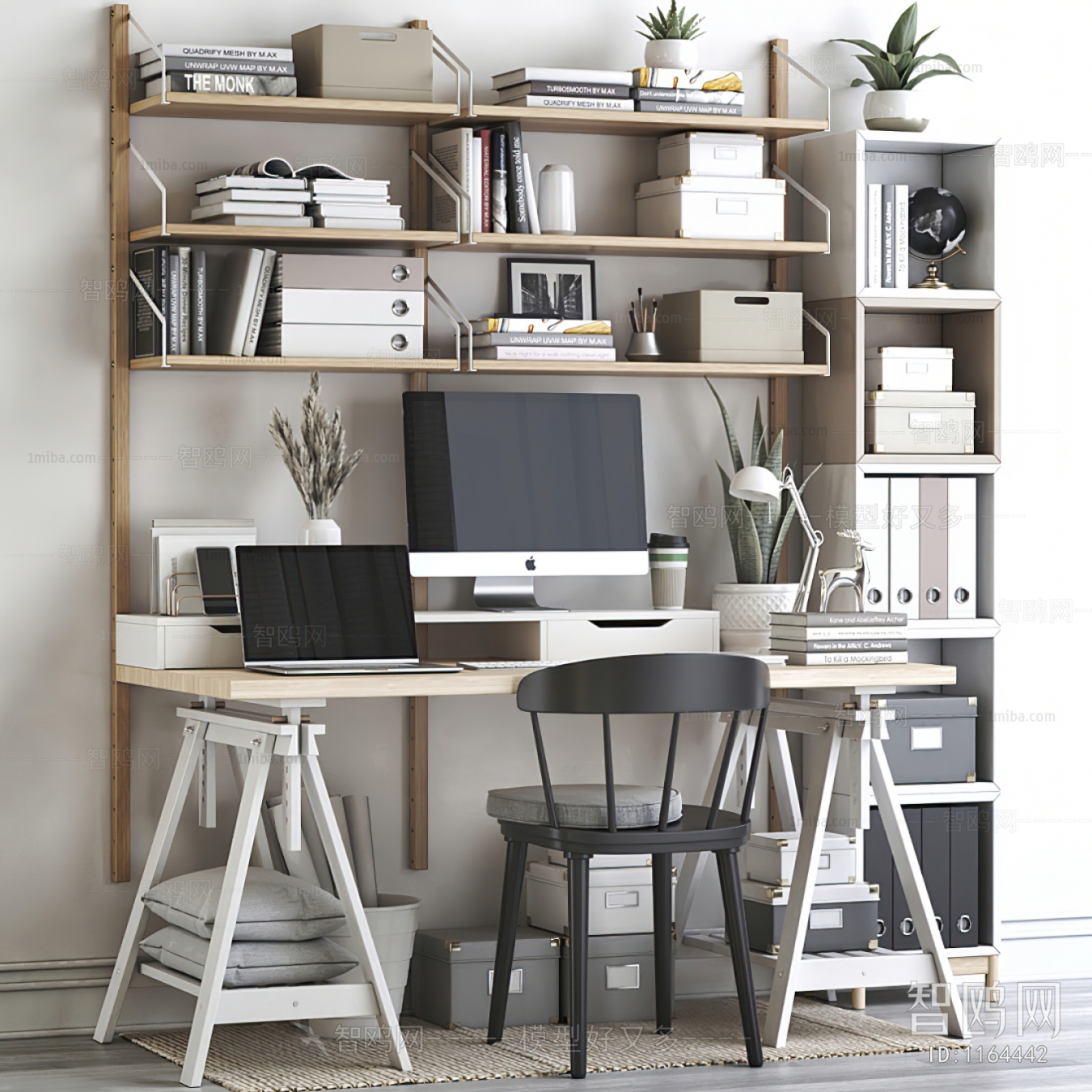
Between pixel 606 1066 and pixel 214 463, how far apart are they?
157 centimetres

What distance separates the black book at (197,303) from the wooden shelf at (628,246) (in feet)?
1.92

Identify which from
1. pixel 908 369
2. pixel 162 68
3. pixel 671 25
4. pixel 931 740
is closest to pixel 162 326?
pixel 162 68

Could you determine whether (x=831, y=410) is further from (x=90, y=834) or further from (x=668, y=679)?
(x=90, y=834)

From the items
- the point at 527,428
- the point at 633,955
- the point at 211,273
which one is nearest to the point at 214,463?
the point at 211,273

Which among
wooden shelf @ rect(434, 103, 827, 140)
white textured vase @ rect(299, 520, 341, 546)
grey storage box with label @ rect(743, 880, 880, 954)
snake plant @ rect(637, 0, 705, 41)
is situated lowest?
grey storage box with label @ rect(743, 880, 880, 954)

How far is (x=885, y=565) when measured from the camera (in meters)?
4.31

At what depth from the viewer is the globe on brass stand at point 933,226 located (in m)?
4.39

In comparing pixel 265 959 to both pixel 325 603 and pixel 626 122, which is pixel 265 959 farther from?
pixel 626 122

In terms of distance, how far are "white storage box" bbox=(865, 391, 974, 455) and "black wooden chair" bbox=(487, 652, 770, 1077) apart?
0.90m

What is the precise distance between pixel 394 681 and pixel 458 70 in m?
1.51

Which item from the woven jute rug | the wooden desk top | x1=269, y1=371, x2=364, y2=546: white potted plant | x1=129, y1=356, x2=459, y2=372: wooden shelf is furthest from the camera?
x1=269, y1=371, x2=364, y2=546: white potted plant

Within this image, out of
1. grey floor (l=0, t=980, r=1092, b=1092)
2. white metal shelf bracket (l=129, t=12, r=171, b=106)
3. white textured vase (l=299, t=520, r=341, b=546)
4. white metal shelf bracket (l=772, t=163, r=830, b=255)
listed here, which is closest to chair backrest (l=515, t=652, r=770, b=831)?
grey floor (l=0, t=980, r=1092, b=1092)

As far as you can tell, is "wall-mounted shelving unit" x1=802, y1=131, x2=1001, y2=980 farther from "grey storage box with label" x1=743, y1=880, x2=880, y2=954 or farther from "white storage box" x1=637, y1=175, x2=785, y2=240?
"grey storage box with label" x1=743, y1=880, x2=880, y2=954

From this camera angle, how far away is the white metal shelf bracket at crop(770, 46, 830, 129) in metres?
4.31
